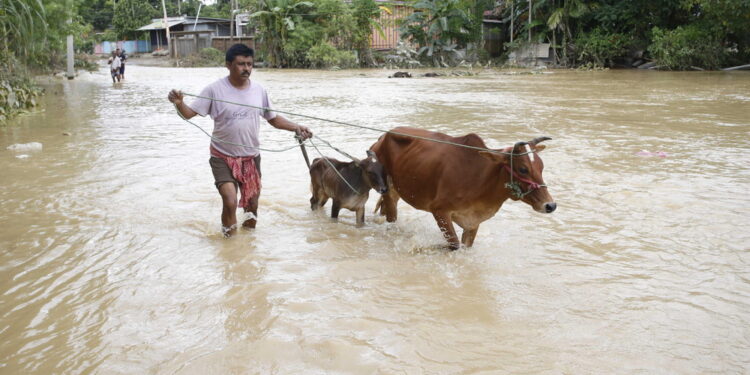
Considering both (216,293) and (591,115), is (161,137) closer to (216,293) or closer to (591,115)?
(216,293)

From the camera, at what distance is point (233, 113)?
482 cm

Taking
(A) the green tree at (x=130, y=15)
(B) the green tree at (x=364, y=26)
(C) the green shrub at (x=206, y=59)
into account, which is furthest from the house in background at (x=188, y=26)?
(B) the green tree at (x=364, y=26)

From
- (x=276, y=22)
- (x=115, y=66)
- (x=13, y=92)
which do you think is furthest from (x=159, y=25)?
(x=13, y=92)

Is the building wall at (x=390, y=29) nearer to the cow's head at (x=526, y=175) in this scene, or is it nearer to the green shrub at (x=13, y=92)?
the green shrub at (x=13, y=92)

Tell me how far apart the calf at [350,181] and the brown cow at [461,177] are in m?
0.19

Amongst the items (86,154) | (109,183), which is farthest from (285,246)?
(86,154)

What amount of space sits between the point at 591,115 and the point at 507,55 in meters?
25.1

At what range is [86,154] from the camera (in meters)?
8.84

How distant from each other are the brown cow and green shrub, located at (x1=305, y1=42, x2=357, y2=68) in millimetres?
29952

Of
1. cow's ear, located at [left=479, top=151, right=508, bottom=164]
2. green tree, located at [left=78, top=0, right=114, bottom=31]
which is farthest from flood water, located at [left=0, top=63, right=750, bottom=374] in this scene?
green tree, located at [left=78, top=0, right=114, bottom=31]

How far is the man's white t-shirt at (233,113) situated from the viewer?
475cm

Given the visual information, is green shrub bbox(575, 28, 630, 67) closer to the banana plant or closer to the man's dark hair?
the banana plant

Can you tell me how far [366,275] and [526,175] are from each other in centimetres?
137

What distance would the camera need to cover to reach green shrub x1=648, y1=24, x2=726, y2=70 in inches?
1043
